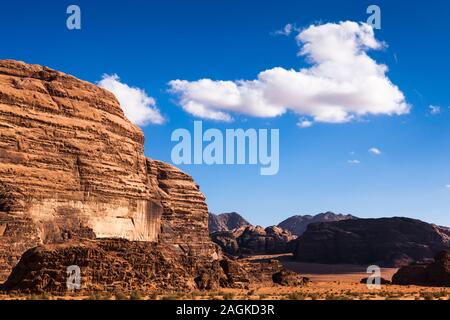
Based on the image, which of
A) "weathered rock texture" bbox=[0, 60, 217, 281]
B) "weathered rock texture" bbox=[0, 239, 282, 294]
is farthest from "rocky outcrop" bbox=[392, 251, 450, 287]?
"weathered rock texture" bbox=[0, 60, 217, 281]

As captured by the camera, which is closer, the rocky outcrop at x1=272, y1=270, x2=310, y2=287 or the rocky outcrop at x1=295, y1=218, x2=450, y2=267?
the rocky outcrop at x1=272, y1=270, x2=310, y2=287

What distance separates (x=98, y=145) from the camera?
6047 cm

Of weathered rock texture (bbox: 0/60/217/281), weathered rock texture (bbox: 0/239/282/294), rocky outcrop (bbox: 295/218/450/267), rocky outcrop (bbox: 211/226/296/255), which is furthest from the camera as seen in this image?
rocky outcrop (bbox: 211/226/296/255)

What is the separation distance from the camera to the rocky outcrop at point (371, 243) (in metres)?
110

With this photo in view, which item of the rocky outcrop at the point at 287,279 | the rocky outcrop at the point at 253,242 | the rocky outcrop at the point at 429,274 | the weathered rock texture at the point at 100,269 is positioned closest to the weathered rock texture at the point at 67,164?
the weathered rock texture at the point at 100,269

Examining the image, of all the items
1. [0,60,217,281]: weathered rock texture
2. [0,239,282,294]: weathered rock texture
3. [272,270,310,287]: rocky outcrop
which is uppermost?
[0,60,217,281]: weathered rock texture

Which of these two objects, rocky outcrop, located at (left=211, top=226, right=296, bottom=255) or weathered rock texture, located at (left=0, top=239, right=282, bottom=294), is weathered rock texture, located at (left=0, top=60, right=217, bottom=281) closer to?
weathered rock texture, located at (left=0, top=239, right=282, bottom=294)

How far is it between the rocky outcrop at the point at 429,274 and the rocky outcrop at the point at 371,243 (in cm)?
4473

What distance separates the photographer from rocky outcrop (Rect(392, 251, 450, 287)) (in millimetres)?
57844

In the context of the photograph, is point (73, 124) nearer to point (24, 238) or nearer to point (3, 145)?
point (3, 145)

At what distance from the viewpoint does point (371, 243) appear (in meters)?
113

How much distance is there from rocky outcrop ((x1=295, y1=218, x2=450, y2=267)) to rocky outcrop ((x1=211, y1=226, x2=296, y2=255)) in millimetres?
10335

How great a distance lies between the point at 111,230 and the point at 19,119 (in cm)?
1478
